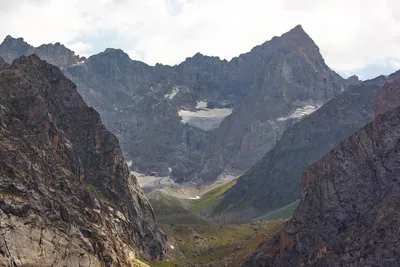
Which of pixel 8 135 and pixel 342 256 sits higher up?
pixel 8 135

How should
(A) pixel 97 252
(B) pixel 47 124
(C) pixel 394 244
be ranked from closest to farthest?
(C) pixel 394 244
(A) pixel 97 252
(B) pixel 47 124

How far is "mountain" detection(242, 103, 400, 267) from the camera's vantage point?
4611 inches

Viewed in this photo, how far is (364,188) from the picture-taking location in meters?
136

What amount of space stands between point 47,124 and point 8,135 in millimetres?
24802

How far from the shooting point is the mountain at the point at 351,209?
4611 inches

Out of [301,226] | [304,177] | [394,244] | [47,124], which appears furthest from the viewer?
[47,124]

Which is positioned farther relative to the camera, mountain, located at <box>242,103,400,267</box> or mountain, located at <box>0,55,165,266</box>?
mountain, located at <box>0,55,165,266</box>

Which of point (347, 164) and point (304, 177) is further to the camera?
point (304, 177)

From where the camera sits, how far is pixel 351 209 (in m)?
135

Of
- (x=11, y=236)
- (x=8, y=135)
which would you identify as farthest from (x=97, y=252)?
(x=8, y=135)

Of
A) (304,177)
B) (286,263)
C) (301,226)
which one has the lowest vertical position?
(286,263)

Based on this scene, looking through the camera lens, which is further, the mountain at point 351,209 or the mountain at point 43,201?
the mountain at point 43,201

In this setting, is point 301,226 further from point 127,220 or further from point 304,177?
point 127,220

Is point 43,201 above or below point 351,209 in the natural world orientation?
above
